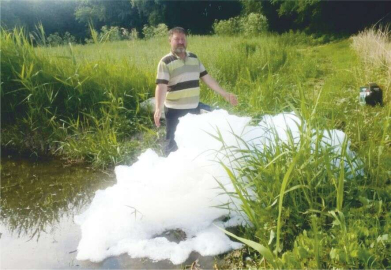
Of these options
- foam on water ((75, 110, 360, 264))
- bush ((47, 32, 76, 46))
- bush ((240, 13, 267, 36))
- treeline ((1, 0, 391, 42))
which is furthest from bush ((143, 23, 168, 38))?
foam on water ((75, 110, 360, 264))

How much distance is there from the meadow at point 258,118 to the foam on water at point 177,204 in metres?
0.24

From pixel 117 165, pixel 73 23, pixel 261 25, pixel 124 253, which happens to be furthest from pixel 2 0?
pixel 124 253

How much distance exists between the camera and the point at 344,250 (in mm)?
2037

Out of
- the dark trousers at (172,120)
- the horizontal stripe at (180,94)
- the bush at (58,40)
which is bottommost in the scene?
the dark trousers at (172,120)

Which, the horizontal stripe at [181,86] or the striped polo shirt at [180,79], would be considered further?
the horizontal stripe at [181,86]

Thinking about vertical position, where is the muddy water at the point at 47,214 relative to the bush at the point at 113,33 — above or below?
below

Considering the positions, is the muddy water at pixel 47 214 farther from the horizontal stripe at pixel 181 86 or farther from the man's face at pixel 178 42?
the man's face at pixel 178 42

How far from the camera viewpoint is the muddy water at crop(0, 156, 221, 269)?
8.34ft

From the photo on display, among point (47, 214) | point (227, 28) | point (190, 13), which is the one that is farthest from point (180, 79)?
point (190, 13)

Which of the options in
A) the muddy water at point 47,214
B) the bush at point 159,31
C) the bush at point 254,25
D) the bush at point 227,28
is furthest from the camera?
the bush at point 227,28

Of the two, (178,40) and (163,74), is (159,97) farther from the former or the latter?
(178,40)

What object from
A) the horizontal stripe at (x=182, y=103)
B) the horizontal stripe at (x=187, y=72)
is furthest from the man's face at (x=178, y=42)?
the horizontal stripe at (x=182, y=103)

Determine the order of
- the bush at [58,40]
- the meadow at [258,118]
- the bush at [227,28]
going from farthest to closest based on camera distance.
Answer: the bush at [227,28] → the bush at [58,40] → the meadow at [258,118]

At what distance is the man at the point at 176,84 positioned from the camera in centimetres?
349
